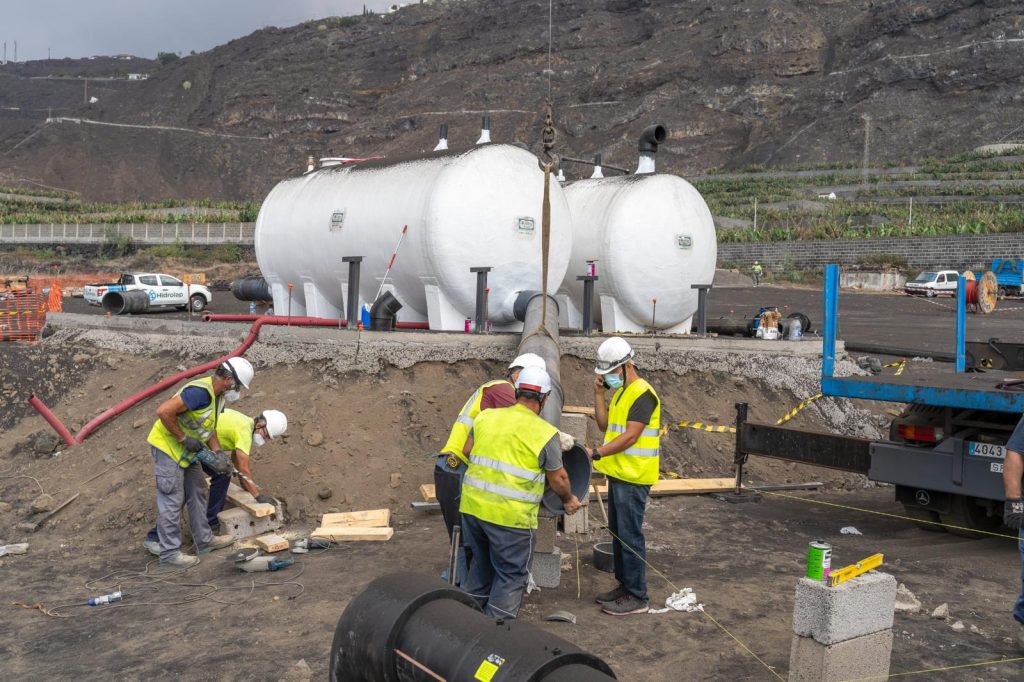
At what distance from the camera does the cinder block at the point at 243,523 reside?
30.4 feet

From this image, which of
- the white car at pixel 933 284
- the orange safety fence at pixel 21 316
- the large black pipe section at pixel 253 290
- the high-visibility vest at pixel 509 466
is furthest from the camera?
the white car at pixel 933 284

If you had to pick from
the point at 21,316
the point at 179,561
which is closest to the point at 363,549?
the point at 179,561

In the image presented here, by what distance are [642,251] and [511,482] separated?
9.91 m

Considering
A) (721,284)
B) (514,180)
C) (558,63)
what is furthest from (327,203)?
(558,63)

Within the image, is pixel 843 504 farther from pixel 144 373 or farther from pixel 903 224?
pixel 903 224

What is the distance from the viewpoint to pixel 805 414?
47.6 ft

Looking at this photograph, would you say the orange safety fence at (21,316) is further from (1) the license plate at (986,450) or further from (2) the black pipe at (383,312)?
(1) the license plate at (986,450)

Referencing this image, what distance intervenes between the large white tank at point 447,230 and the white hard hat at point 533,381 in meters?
7.33

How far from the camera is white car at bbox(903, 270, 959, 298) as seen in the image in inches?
1303

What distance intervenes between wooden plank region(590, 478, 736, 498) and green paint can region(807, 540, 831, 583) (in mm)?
5302

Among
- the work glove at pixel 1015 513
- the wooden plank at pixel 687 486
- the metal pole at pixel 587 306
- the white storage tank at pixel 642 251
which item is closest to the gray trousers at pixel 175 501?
the wooden plank at pixel 687 486

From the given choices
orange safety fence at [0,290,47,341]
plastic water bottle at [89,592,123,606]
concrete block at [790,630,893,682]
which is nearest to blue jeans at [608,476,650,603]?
concrete block at [790,630,893,682]

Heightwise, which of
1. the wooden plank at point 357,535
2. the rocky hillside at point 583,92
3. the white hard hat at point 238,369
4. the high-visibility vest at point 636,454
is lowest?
the wooden plank at point 357,535

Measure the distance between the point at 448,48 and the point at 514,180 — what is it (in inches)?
3830
